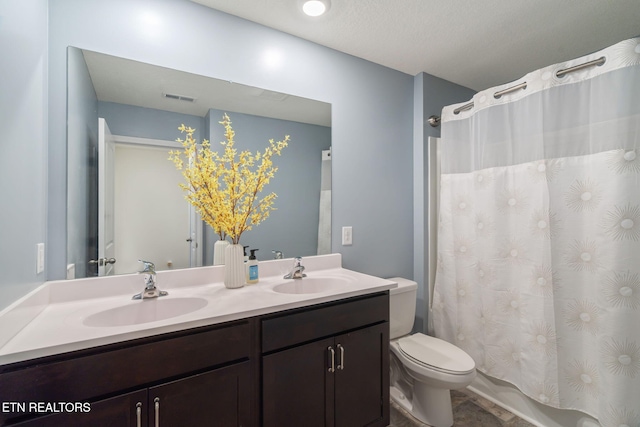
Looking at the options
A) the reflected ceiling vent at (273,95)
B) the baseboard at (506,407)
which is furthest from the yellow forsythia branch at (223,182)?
the baseboard at (506,407)

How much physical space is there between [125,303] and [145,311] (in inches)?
3.3

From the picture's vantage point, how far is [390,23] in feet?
5.31

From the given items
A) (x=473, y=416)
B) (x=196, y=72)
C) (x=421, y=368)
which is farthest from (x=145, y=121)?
(x=473, y=416)

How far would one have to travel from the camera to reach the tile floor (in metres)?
1.67

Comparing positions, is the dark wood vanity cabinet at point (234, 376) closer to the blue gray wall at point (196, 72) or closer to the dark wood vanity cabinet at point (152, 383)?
the dark wood vanity cabinet at point (152, 383)

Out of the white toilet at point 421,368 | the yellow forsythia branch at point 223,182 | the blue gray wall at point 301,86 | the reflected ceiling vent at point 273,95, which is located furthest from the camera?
the reflected ceiling vent at point 273,95

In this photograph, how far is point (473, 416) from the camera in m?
1.74

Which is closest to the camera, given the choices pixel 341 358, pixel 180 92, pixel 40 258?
pixel 40 258

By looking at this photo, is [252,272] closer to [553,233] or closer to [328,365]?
[328,365]

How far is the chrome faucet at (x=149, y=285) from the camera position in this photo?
4.01ft

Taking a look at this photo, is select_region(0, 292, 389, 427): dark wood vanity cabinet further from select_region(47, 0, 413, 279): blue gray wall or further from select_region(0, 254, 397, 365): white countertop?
select_region(47, 0, 413, 279): blue gray wall

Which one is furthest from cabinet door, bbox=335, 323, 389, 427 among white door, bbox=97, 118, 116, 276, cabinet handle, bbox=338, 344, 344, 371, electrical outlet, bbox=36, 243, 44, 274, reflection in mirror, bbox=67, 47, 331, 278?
electrical outlet, bbox=36, 243, 44, 274

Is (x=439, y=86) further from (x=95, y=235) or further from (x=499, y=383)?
(x=95, y=235)

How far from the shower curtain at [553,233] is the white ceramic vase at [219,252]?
1.59 metres
